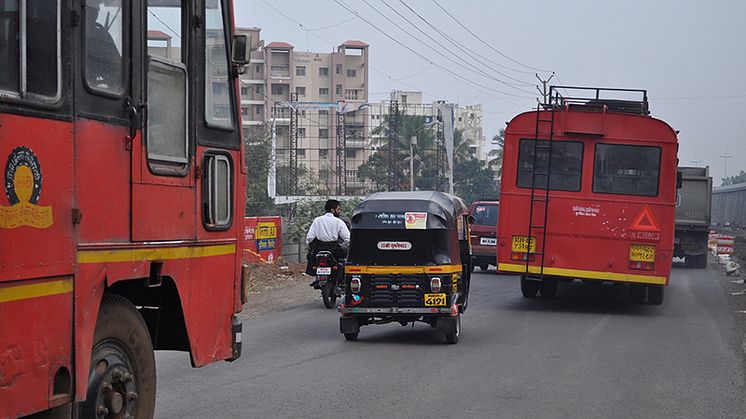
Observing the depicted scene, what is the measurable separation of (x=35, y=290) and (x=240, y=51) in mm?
2910

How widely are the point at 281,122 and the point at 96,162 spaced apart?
104m

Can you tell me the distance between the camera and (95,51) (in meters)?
5.30

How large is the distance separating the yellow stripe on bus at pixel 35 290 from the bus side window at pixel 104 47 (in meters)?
1.04

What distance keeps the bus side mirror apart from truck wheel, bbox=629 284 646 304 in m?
15.7

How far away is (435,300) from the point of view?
1349cm

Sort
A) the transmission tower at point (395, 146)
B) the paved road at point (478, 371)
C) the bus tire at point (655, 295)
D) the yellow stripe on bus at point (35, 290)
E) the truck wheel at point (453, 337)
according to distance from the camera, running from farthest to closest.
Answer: the transmission tower at point (395, 146) < the bus tire at point (655, 295) < the truck wheel at point (453, 337) < the paved road at point (478, 371) < the yellow stripe on bus at point (35, 290)

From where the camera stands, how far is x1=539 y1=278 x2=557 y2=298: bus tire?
70.0ft

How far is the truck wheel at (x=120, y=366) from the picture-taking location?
18.1 ft

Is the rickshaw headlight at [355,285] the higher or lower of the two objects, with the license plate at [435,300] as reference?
higher

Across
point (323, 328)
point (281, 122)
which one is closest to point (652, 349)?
point (323, 328)

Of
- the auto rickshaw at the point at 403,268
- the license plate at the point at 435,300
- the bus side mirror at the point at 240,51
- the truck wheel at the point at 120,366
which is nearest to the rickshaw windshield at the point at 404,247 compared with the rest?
the auto rickshaw at the point at 403,268

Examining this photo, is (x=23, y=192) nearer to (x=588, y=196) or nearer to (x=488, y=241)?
(x=588, y=196)

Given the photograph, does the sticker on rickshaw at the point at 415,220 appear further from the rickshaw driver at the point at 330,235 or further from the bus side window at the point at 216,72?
the bus side window at the point at 216,72

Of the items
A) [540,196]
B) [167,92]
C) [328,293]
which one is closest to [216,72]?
[167,92]
